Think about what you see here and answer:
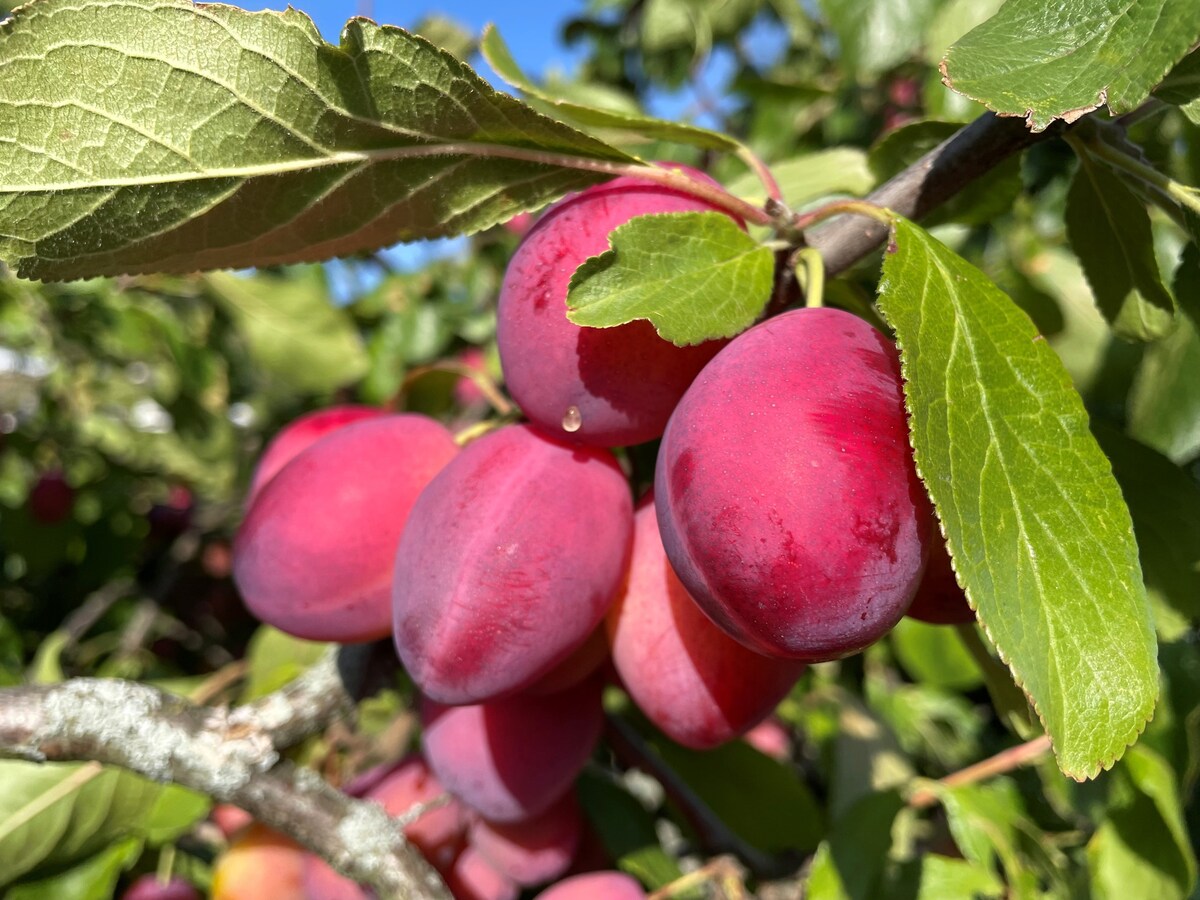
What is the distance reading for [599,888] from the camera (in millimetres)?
896

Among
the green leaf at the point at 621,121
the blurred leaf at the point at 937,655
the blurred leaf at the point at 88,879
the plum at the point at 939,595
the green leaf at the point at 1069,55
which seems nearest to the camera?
the green leaf at the point at 1069,55

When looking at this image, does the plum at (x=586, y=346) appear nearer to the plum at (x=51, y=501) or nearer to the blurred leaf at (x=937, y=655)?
the blurred leaf at (x=937, y=655)

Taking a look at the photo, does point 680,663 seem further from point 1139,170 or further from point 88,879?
point 88,879

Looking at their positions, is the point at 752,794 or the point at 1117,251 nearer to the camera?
the point at 1117,251

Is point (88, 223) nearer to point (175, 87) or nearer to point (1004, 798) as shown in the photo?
point (175, 87)

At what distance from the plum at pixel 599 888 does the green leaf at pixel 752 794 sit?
179 millimetres

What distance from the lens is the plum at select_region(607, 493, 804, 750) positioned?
62cm

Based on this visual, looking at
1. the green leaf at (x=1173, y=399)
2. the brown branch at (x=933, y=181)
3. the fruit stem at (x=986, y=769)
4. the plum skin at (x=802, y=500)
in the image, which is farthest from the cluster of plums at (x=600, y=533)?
the green leaf at (x=1173, y=399)

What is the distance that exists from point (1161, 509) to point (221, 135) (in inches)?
28.6

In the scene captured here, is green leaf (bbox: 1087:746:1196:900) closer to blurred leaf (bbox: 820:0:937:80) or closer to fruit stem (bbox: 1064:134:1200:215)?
fruit stem (bbox: 1064:134:1200:215)

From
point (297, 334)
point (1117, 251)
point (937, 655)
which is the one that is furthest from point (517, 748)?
point (297, 334)

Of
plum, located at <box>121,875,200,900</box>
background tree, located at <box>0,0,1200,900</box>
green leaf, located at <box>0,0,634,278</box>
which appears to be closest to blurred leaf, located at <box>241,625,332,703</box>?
background tree, located at <box>0,0,1200,900</box>

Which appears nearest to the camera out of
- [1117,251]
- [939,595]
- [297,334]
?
[939,595]

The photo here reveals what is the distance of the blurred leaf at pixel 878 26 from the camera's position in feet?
4.00
